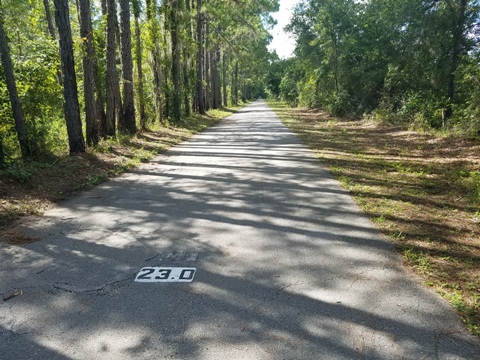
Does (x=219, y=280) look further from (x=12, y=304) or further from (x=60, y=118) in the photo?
(x=60, y=118)

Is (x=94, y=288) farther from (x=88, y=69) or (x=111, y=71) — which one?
(x=111, y=71)

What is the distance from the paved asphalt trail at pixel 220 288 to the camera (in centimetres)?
242

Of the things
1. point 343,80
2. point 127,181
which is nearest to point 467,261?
point 127,181

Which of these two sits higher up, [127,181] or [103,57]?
[103,57]

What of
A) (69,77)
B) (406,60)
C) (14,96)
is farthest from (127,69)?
(406,60)

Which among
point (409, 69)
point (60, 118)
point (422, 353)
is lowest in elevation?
point (422, 353)

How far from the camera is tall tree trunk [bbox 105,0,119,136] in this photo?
11211 millimetres

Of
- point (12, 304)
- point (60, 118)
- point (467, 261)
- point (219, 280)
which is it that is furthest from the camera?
point (60, 118)

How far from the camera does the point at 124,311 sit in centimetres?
281

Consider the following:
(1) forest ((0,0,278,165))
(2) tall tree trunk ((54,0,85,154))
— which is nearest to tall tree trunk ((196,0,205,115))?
(1) forest ((0,0,278,165))

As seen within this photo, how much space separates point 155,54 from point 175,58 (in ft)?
4.75

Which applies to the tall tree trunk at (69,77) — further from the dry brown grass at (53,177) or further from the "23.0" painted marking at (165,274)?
the "23.0" painted marking at (165,274)

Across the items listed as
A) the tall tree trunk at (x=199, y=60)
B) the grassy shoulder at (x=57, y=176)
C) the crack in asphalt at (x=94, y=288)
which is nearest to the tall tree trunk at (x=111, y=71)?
the grassy shoulder at (x=57, y=176)

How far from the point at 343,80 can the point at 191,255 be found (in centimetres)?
2118
